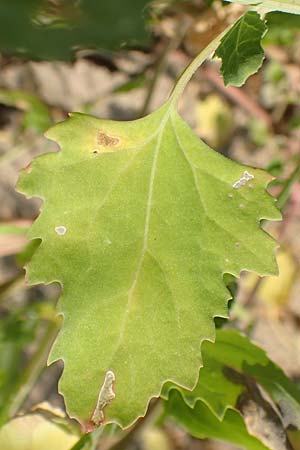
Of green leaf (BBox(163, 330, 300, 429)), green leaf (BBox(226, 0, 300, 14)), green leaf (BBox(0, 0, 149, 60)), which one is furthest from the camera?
green leaf (BBox(163, 330, 300, 429))

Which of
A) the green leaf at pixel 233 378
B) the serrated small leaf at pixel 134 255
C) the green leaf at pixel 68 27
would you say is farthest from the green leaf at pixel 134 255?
the green leaf at pixel 68 27

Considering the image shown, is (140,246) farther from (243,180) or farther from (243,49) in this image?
(243,49)

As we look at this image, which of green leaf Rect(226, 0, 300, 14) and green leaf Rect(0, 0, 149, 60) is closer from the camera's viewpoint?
green leaf Rect(0, 0, 149, 60)

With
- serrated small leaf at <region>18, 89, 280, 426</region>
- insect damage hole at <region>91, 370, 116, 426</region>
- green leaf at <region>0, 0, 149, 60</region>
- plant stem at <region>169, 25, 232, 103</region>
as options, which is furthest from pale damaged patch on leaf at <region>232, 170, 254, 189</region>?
green leaf at <region>0, 0, 149, 60</region>

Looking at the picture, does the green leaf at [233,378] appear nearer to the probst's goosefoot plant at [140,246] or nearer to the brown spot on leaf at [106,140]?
the probst's goosefoot plant at [140,246]

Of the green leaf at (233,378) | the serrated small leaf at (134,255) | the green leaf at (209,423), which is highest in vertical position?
the serrated small leaf at (134,255)

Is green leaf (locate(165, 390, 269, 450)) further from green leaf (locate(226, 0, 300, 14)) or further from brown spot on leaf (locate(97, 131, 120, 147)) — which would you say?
green leaf (locate(226, 0, 300, 14))

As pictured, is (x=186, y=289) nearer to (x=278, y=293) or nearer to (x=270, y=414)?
(x=270, y=414)

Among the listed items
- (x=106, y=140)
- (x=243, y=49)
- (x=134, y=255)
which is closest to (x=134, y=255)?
(x=134, y=255)
